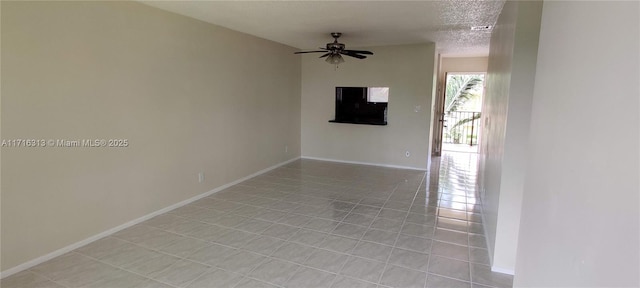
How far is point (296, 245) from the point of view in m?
3.03

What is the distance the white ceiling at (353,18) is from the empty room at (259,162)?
4cm

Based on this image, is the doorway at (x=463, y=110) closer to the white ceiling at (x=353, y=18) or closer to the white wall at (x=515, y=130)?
the white ceiling at (x=353, y=18)

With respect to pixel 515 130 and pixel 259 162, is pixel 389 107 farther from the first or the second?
pixel 515 130

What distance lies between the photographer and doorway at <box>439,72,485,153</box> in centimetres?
862

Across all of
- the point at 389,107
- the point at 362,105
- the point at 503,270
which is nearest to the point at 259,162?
the point at 362,105

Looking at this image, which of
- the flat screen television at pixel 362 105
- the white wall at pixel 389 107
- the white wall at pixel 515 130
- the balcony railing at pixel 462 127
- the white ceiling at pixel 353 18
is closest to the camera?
the white wall at pixel 515 130

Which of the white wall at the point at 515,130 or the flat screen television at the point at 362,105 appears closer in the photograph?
the white wall at the point at 515,130

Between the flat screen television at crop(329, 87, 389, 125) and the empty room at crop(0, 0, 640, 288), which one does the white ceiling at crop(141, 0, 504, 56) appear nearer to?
the empty room at crop(0, 0, 640, 288)

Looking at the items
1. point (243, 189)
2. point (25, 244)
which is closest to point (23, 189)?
point (25, 244)

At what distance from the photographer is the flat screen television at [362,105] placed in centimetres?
627

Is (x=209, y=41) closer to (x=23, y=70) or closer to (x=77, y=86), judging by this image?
(x=77, y=86)

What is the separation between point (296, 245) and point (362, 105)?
3.97 meters

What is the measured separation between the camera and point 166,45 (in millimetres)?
3652

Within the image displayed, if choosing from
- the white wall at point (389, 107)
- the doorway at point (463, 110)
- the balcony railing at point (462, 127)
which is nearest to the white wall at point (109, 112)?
the white wall at point (389, 107)
